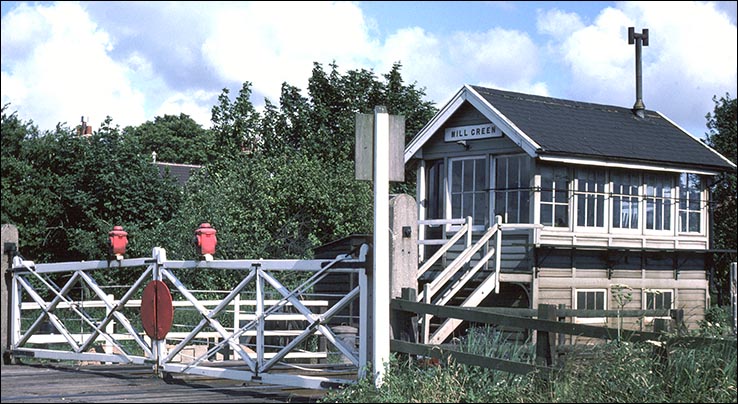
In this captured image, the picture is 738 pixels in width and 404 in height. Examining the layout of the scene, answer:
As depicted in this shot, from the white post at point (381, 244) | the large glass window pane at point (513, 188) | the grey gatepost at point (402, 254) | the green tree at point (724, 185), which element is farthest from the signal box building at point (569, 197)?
the white post at point (381, 244)

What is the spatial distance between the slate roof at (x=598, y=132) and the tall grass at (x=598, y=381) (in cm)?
1200

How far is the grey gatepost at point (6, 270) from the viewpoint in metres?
13.5

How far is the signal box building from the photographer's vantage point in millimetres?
Answer: 21391

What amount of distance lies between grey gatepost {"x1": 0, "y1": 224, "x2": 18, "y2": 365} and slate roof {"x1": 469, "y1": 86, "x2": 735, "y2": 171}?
1083 cm

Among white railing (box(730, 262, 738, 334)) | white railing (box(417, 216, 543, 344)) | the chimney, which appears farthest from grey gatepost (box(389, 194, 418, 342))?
the chimney

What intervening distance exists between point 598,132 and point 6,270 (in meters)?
14.2

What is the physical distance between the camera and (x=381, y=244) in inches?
380

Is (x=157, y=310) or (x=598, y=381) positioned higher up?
(x=157, y=310)

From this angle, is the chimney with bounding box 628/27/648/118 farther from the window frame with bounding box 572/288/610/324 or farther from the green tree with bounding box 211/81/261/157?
the green tree with bounding box 211/81/261/157

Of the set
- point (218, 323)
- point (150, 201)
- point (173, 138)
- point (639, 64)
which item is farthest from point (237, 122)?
point (218, 323)

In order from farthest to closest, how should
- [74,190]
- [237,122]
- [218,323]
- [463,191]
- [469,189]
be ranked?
[237,122], [74,190], [463,191], [469,189], [218,323]

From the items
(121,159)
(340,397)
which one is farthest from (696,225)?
(340,397)

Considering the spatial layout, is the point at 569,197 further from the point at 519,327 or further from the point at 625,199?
the point at 519,327

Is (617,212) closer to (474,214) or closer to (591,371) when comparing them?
(474,214)
